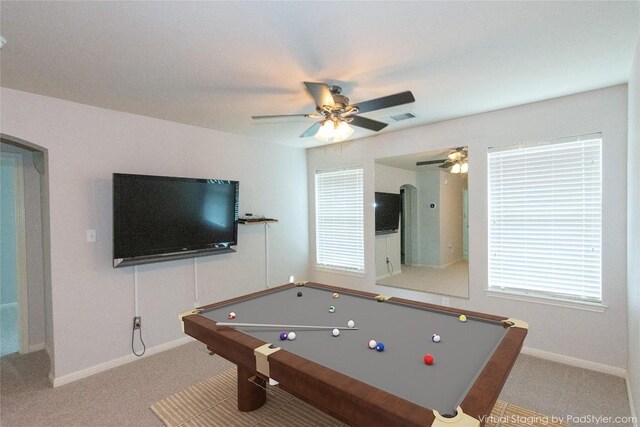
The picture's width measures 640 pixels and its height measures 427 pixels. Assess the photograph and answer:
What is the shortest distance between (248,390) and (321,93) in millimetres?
2249

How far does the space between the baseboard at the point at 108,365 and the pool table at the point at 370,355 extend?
1.54 m

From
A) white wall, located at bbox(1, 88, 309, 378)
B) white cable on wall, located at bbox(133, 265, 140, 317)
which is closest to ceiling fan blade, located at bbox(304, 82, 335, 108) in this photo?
white wall, located at bbox(1, 88, 309, 378)

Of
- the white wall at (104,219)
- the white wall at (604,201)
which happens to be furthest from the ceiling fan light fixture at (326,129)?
the white wall at (104,219)

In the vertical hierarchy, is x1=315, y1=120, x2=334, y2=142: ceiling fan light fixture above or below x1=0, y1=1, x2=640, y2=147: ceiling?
below

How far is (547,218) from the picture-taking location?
3041 mm

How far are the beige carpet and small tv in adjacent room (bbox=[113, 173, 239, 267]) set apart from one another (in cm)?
138

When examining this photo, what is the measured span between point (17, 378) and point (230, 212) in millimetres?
2495

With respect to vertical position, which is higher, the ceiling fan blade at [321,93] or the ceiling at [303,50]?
the ceiling at [303,50]

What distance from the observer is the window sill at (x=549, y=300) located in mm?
2793

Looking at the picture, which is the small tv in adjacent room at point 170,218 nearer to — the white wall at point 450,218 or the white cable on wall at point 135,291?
the white cable on wall at point 135,291

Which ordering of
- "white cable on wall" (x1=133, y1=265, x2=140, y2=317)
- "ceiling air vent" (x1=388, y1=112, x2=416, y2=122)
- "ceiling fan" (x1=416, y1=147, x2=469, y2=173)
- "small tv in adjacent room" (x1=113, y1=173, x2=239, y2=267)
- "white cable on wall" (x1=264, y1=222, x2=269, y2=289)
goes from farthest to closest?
1. "white cable on wall" (x1=264, y1=222, x2=269, y2=289)
2. "ceiling fan" (x1=416, y1=147, x2=469, y2=173)
3. "ceiling air vent" (x1=388, y1=112, x2=416, y2=122)
4. "white cable on wall" (x1=133, y1=265, x2=140, y2=317)
5. "small tv in adjacent room" (x1=113, y1=173, x2=239, y2=267)

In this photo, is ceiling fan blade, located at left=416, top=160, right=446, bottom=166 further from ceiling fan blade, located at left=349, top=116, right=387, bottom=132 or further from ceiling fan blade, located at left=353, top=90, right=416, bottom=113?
ceiling fan blade, located at left=353, top=90, right=416, bottom=113

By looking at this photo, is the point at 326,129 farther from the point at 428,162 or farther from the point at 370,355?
the point at 428,162

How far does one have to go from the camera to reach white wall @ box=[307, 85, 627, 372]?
2.69 metres
